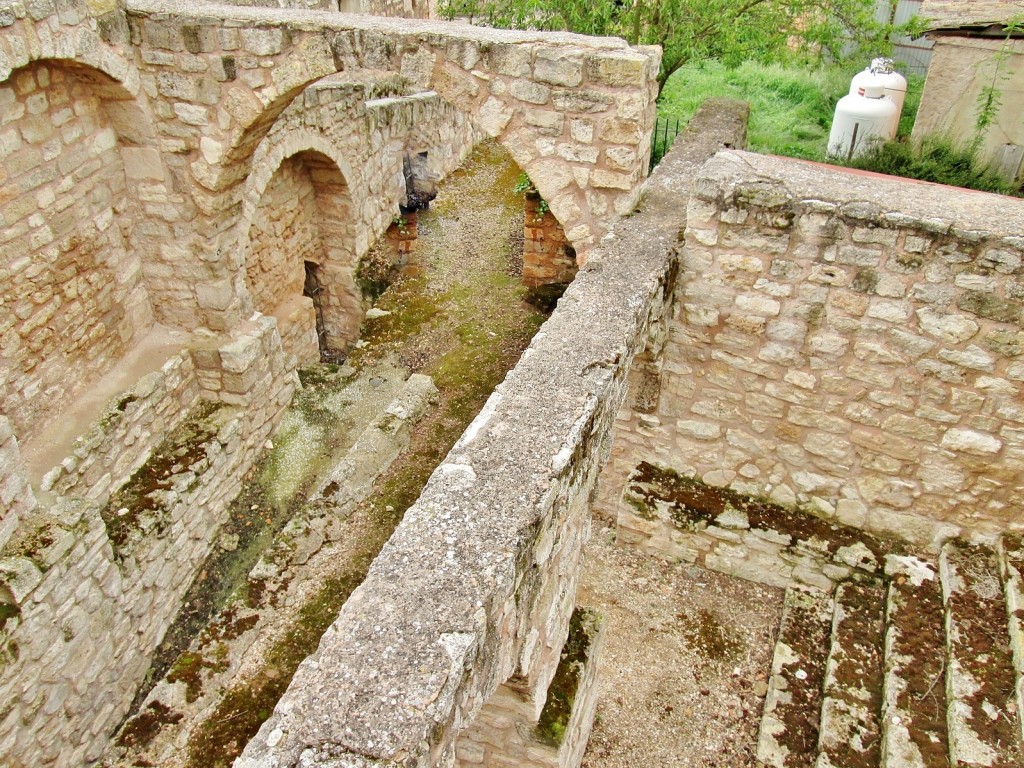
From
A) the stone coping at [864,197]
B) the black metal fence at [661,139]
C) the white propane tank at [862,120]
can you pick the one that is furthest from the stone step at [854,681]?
the white propane tank at [862,120]

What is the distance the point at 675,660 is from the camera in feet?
14.9

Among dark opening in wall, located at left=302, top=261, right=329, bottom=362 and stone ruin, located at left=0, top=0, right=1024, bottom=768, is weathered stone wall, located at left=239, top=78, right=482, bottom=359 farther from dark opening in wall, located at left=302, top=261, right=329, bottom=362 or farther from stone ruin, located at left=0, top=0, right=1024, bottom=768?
stone ruin, located at left=0, top=0, right=1024, bottom=768

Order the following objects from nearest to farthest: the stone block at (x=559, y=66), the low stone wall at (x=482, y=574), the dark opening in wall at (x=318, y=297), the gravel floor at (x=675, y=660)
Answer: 1. the low stone wall at (x=482, y=574)
2. the gravel floor at (x=675, y=660)
3. the stone block at (x=559, y=66)
4. the dark opening in wall at (x=318, y=297)

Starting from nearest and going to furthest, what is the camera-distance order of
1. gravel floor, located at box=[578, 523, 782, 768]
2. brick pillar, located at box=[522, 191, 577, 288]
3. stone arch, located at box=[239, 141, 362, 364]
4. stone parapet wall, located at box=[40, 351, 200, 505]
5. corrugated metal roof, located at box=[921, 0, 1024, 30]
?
gravel floor, located at box=[578, 523, 782, 768]
stone parapet wall, located at box=[40, 351, 200, 505]
corrugated metal roof, located at box=[921, 0, 1024, 30]
stone arch, located at box=[239, 141, 362, 364]
brick pillar, located at box=[522, 191, 577, 288]

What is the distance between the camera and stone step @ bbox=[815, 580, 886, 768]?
3.80m

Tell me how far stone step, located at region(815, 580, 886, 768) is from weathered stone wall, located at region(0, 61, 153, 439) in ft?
16.8

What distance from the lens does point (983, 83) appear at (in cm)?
698

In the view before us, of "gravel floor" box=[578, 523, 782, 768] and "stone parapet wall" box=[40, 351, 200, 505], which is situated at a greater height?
"stone parapet wall" box=[40, 351, 200, 505]

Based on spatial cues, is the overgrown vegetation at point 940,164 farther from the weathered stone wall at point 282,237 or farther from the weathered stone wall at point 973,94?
the weathered stone wall at point 282,237

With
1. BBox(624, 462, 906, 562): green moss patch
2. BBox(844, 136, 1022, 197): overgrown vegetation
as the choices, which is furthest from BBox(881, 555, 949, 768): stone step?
BBox(844, 136, 1022, 197): overgrown vegetation

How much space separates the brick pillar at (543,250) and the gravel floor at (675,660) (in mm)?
3638

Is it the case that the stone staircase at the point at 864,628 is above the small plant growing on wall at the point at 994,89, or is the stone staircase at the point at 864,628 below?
below

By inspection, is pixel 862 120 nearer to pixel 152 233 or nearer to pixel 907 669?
pixel 907 669

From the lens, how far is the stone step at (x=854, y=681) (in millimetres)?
3803
